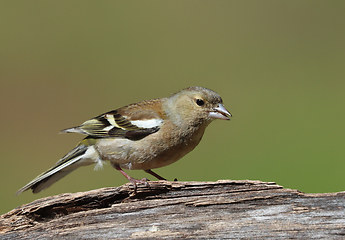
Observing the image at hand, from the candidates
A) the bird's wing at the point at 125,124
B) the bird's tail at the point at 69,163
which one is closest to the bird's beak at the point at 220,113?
the bird's wing at the point at 125,124

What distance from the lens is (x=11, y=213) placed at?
264cm

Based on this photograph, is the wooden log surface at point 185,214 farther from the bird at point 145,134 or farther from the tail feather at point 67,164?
the tail feather at point 67,164

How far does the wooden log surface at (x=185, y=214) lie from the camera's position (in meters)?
2.23

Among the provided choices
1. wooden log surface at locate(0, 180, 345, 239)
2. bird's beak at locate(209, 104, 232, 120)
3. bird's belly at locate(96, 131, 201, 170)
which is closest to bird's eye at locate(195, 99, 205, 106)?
bird's beak at locate(209, 104, 232, 120)

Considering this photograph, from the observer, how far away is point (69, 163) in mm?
3416

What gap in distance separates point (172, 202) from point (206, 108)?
1.18 m

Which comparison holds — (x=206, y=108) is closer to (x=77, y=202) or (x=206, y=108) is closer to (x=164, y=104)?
(x=164, y=104)

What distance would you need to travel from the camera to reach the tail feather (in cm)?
337

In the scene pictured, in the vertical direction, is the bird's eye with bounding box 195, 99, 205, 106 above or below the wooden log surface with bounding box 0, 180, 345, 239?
above

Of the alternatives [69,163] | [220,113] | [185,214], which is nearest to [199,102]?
[220,113]

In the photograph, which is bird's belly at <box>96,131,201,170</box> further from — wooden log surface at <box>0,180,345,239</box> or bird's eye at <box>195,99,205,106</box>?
wooden log surface at <box>0,180,345,239</box>

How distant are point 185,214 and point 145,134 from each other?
1.03 metres

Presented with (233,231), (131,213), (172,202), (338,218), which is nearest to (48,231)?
(131,213)

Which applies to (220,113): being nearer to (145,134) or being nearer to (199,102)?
(199,102)
